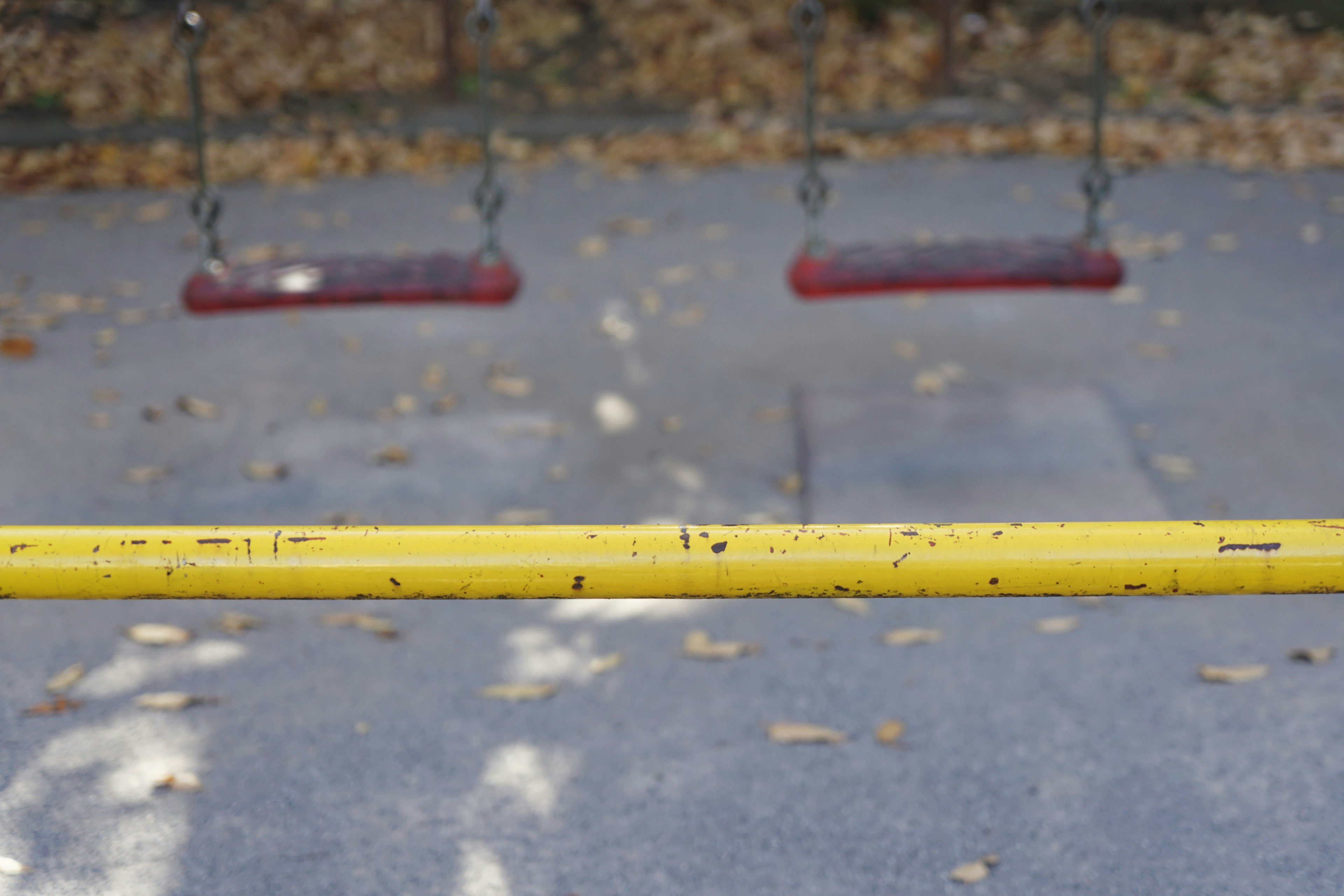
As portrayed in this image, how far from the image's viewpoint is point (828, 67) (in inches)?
363

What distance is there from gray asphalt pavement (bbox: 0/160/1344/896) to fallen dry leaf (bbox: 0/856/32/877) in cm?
4

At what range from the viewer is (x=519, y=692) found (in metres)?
2.84

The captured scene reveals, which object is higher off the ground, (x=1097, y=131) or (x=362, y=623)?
(x=1097, y=131)

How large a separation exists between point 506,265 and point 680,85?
19.5 feet

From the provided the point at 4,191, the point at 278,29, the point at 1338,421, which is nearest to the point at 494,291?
the point at 1338,421

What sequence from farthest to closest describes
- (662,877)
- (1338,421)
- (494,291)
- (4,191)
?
(4,191) → (1338,421) → (494,291) → (662,877)

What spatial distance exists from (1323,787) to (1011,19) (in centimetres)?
855

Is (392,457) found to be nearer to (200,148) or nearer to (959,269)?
(200,148)

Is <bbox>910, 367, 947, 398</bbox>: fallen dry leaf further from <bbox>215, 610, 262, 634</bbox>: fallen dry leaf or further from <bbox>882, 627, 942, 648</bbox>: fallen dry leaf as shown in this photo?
<bbox>215, 610, 262, 634</bbox>: fallen dry leaf

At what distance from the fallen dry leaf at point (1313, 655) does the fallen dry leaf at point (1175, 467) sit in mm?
868

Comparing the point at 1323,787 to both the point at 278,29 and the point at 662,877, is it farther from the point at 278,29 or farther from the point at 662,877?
the point at 278,29

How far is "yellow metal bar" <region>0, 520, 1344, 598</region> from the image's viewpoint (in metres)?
1.71

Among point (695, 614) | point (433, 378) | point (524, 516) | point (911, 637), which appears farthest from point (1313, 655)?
point (433, 378)

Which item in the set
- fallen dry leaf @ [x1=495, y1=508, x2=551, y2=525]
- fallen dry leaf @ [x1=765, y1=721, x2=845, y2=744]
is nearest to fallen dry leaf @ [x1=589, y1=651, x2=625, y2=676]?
fallen dry leaf @ [x1=765, y1=721, x2=845, y2=744]
